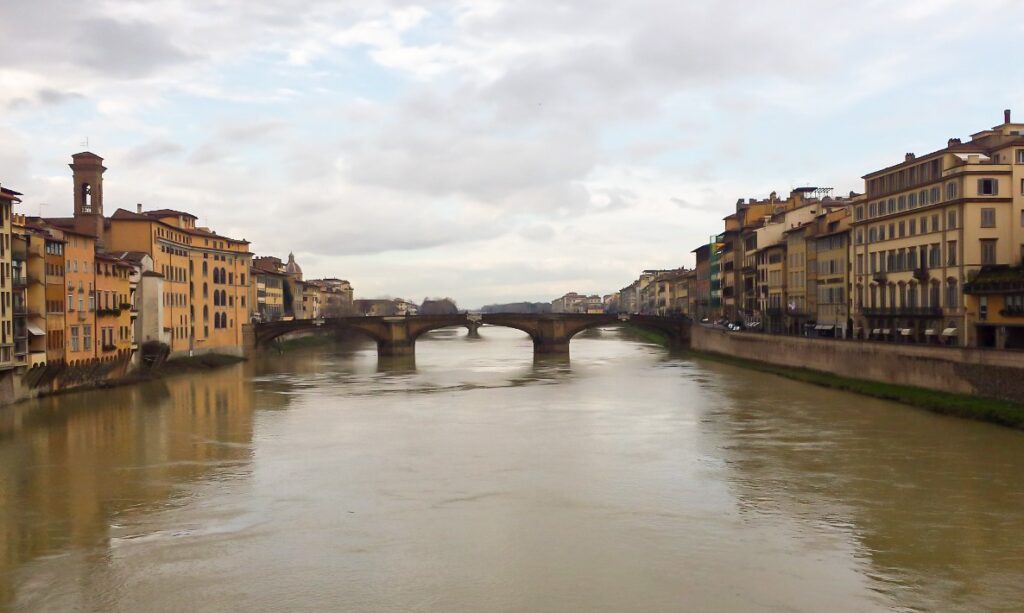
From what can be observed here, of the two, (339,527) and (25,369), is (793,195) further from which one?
(339,527)

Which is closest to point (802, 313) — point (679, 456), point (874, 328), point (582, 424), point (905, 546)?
point (874, 328)

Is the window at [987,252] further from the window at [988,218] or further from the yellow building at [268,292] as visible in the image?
the yellow building at [268,292]

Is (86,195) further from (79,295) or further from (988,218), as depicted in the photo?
(988,218)

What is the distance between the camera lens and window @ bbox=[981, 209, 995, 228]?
3362 centimetres

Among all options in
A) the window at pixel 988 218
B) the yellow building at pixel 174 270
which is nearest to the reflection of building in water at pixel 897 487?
the window at pixel 988 218

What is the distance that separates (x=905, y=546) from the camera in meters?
14.8

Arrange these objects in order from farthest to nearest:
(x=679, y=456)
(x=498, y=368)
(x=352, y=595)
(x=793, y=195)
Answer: (x=793, y=195) → (x=498, y=368) → (x=679, y=456) → (x=352, y=595)

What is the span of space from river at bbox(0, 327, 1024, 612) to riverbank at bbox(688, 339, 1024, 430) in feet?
1.90

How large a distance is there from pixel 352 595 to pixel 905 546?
28.8ft

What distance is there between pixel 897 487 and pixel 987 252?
18.6 m

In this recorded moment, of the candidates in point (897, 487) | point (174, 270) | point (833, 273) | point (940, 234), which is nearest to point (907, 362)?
point (940, 234)

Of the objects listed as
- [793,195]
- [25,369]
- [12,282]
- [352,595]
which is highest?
[793,195]

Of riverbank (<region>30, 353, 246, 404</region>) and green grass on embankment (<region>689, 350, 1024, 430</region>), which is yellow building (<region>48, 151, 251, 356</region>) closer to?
riverbank (<region>30, 353, 246, 404</region>)

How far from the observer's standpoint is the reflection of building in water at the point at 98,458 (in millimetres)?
16156
